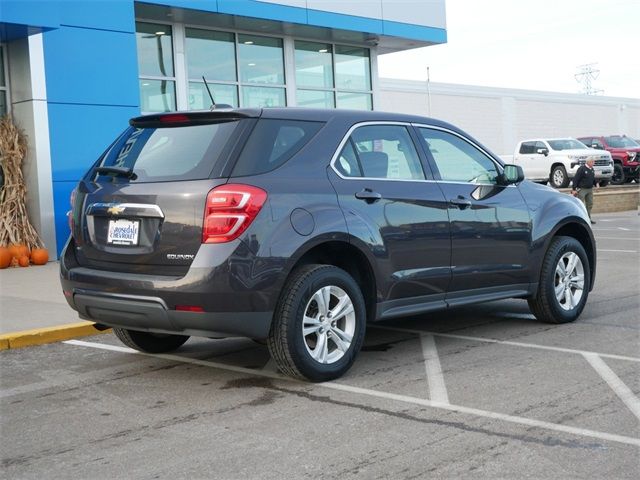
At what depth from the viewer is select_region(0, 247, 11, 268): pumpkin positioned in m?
13.2

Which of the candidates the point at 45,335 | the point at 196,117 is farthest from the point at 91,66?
the point at 196,117

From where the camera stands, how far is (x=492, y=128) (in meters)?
49.0

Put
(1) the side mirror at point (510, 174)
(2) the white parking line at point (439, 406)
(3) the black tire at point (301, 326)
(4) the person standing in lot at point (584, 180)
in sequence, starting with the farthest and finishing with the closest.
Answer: (4) the person standing in lot at point (584, 180) → (1) the side mirror at point (510, 174) → (3) the black tire at point (301, 326) → (2) the white parking line at point (439, 406)

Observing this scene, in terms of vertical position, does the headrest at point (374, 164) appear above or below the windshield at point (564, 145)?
below

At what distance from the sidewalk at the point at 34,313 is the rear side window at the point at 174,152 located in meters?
2.23

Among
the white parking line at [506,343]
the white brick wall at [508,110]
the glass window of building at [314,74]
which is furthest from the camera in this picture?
the white brick wall at [508,110]

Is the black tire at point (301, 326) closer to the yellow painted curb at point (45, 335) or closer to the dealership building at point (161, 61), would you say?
the yellow painted curb at point (45, 335)

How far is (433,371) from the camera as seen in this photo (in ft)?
20.4

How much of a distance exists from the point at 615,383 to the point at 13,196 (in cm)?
1047

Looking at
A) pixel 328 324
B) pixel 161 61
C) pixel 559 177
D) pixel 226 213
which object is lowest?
pixel 328 324

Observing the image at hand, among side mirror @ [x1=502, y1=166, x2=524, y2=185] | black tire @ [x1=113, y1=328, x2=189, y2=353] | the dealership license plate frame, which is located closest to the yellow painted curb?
black tire @ [x1=113, y1=328, x2=189, y2=353]

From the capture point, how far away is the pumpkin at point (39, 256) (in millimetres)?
13616

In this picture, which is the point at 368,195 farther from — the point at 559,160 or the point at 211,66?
the point at 559,160

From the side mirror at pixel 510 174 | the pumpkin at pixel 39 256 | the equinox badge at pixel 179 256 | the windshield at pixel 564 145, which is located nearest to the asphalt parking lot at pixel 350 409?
the equinox badge at pixel 179 256
